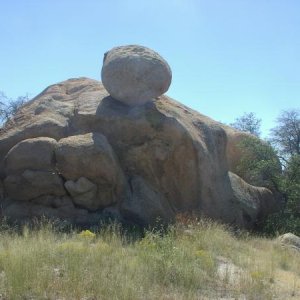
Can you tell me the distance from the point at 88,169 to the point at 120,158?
4.96 feet

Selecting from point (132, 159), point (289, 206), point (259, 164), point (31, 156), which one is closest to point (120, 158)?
point (132, 159)

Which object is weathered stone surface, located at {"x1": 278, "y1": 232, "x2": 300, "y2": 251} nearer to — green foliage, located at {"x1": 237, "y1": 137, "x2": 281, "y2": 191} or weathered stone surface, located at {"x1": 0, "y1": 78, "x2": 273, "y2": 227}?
weathered stone surface, located at {"x1": 0, "y1": 78, "x2": 273, "y2": 227}

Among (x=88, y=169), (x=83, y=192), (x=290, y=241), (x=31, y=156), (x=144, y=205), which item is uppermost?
(x=31, y=156)

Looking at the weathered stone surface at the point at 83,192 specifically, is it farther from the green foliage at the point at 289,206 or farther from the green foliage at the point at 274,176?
the green foliage at the point at 274,176

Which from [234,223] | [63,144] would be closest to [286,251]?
[234,223]

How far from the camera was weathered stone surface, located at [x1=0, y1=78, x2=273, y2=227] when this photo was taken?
13.9m

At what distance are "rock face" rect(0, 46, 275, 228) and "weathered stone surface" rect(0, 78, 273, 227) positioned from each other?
28mm

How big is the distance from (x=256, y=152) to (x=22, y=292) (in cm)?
1309

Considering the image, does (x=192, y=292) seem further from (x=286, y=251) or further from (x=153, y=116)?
(x=153, y=116)

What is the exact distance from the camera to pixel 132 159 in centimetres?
1515

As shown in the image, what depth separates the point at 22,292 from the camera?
732 cm

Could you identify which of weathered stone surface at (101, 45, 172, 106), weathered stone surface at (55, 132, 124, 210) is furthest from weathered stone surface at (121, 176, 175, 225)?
weathered stone surface at (101, 45, 172, 106)

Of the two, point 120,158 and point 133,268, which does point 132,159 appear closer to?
point 120,158

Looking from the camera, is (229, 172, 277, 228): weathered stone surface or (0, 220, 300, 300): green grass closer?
(0, 220, 300, 300): green grass
